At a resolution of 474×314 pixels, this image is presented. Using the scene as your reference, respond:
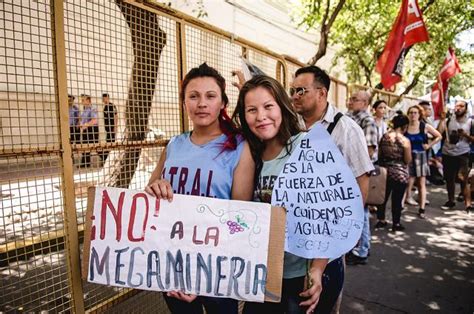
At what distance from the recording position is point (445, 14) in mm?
10625

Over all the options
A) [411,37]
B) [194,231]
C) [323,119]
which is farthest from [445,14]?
[194,231]

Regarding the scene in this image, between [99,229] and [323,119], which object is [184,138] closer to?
[99,229]

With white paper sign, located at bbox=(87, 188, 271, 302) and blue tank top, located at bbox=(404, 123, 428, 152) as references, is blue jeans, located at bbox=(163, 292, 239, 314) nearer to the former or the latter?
white paper sign, located at bbox=(87, 188, 271, 302)

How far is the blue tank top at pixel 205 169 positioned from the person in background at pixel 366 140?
8.85 ft

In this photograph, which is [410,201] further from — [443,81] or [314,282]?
[314,282]

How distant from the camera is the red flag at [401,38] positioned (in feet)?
19.0

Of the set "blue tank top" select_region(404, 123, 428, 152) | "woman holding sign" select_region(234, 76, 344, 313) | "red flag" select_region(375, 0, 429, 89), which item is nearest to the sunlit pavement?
"blue tank top" select_region(404, 123, 428, 152)

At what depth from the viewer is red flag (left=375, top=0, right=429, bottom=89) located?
580cm

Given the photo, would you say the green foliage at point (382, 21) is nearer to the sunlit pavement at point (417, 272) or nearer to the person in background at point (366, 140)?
the person in background at point (366, 140)

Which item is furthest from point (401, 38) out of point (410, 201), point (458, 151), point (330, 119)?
point (330, 119)

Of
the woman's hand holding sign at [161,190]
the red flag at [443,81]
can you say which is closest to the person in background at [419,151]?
the red flag at [443,81]

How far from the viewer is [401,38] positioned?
593 cm

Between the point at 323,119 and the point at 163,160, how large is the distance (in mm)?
1249

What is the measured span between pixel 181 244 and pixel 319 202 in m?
0.72
